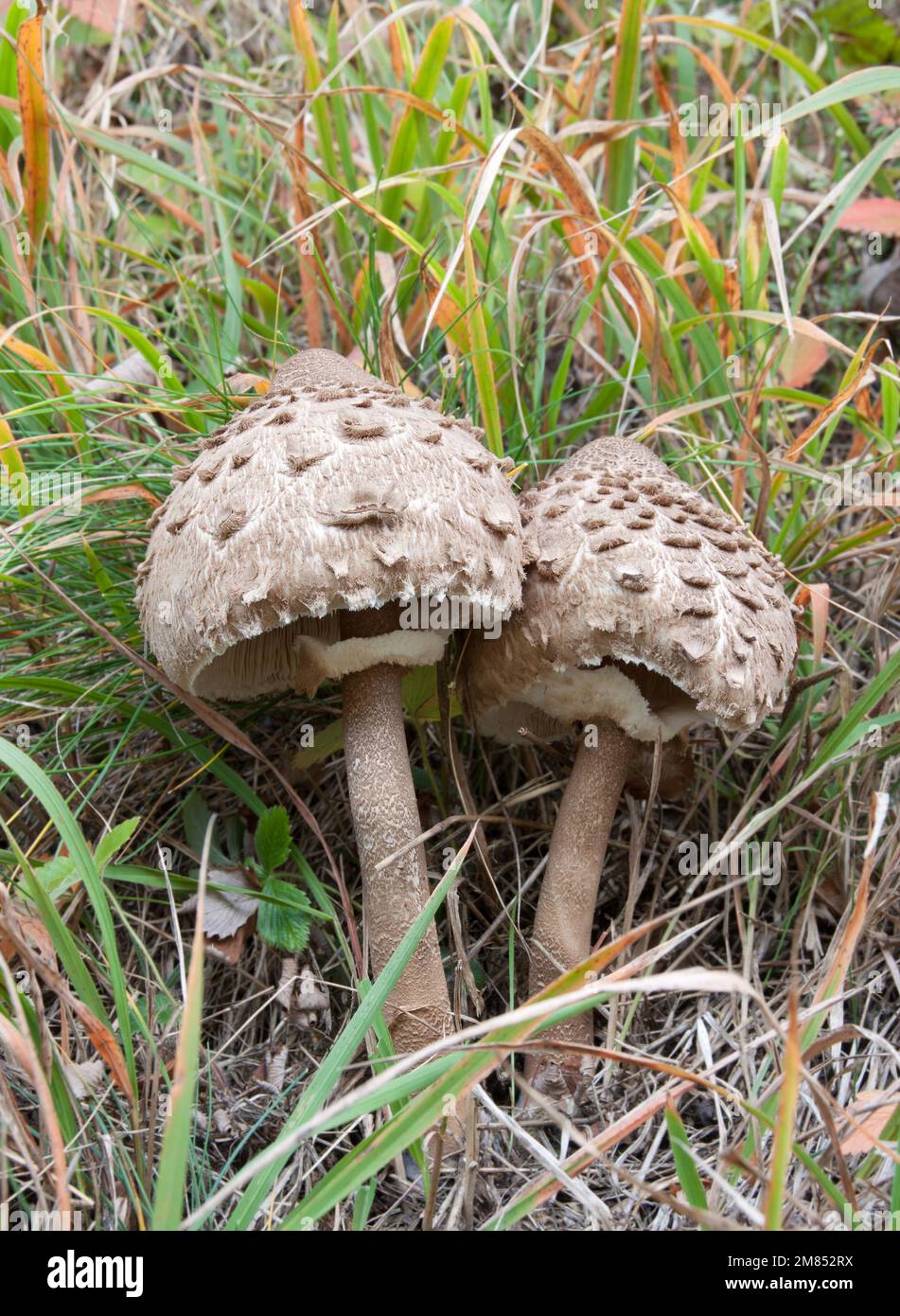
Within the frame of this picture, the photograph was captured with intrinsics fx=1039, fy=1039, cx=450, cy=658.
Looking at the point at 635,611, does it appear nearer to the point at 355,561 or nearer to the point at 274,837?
the point at 355,561

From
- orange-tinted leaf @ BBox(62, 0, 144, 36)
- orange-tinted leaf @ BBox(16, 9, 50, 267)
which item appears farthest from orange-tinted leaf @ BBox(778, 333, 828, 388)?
orange-tinted leaf @ BBox(62, 0, 144, 36)

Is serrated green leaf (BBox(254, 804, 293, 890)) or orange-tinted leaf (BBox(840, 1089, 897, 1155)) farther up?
serrated green leaf (BBox(254, 804, 293, 890))

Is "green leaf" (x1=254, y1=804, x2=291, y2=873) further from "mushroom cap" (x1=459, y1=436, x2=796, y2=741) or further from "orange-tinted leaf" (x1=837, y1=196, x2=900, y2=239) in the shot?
"orange-tinted leaf" (x1=837, y1=196, x2=900, y2=239)

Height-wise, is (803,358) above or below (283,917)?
above

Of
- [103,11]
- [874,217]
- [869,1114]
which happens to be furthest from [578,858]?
[103,11]

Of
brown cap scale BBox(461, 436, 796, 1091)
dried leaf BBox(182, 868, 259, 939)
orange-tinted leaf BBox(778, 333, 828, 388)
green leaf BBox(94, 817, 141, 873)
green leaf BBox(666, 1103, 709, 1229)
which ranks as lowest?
dried leaf BBox(182, 868, 259, 939)

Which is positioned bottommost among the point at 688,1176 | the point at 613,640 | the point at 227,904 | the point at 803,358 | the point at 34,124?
the point at 227,904

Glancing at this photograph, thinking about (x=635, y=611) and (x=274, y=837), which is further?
(x=274, y=837)

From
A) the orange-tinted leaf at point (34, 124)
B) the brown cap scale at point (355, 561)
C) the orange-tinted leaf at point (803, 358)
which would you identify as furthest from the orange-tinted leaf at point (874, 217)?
the orange-tinted leaf at point (34, 124)
